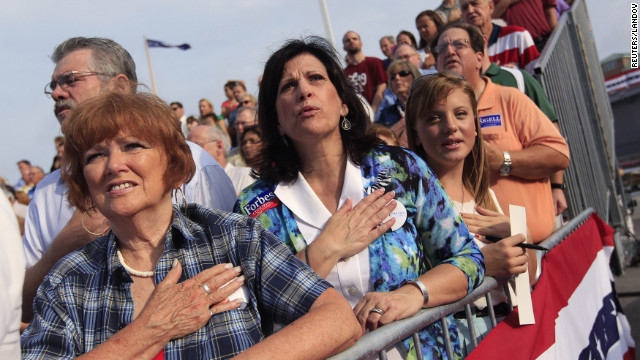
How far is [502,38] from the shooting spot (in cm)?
601

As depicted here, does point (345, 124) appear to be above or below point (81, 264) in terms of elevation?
above

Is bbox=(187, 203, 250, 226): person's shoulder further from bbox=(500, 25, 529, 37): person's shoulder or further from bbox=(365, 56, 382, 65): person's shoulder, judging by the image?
bbox=(365, 56, 382, 65): person's shoulder

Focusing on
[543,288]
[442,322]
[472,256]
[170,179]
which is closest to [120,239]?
[170,179]

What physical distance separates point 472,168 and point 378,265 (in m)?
1.07

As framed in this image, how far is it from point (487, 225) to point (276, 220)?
Result: 104 cm

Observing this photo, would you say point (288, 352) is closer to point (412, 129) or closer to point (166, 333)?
point (166, 333)

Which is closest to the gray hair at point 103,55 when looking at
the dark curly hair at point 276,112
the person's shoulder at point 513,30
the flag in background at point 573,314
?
the dark curly hair at point 276,112

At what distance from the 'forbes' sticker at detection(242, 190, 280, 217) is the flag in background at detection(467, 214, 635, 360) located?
3.20 feet

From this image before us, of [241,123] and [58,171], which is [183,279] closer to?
[58,171]

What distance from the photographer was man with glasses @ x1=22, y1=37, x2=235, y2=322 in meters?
2.84

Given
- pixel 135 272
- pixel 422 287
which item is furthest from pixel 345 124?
pixel 135 272

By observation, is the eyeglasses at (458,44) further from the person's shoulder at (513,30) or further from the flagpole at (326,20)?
the flagpole at (326,20)

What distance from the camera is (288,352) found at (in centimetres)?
152

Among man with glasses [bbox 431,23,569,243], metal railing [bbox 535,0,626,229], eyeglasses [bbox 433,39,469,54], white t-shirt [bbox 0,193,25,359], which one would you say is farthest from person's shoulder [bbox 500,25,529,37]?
white t-shirt [bbox 0,193,25,359]
